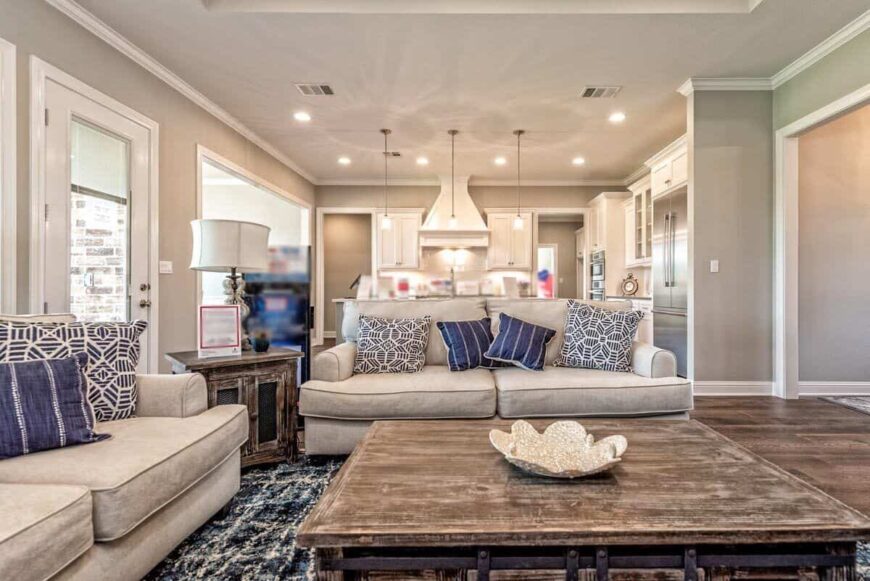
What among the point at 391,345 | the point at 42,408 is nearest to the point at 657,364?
the point at 391,345

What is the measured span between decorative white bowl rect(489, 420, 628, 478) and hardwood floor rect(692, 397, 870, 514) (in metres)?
1.53

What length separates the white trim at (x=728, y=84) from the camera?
3770 mm

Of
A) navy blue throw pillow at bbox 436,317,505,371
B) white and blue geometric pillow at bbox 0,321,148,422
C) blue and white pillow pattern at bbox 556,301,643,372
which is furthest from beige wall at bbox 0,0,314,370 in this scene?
blue and white pillow pattern at bbox 556,301,643,372

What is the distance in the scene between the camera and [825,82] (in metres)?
3.32

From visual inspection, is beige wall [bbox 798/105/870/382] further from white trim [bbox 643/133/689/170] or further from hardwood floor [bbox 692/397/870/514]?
white trim [bbox 643/133/689/170]

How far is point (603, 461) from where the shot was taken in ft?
4.21

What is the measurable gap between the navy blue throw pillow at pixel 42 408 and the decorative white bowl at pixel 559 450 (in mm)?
1448

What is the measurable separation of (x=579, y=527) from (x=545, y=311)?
2.17 m

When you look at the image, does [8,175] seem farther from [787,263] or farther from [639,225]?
[639,225]


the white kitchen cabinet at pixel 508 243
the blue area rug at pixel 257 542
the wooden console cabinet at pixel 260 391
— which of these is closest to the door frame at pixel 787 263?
the blue area rug at pixel 257 542

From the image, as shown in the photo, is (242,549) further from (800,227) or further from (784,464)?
(800,227)

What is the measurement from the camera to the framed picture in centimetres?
226

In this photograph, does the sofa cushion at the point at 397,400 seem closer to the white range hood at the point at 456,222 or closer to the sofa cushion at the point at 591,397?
the sofa cushion at the point at 591,397

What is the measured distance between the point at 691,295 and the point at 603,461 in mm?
3201
